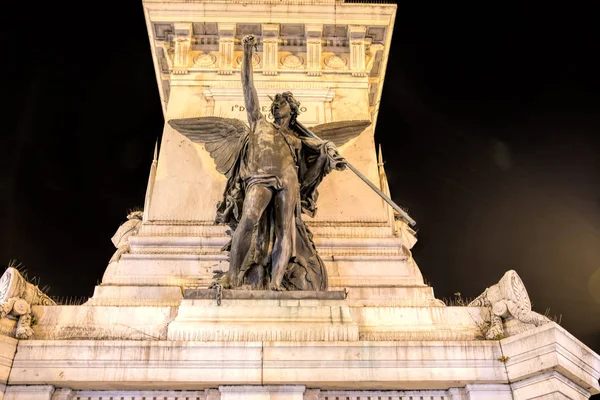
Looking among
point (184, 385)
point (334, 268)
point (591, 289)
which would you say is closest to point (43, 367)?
point (184, 385)

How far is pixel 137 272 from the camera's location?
1571cm

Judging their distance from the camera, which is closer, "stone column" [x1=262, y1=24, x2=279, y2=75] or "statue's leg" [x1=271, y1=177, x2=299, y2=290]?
"statue's leg" [x1=271, y1=177, x2=299, y2=290]

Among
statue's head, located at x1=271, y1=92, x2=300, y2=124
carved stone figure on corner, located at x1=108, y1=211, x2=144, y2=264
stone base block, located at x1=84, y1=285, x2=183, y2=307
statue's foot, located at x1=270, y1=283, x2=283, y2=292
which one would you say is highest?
carved stone figure on corner, located at x1=108, y1=211, x2=144, y2=264

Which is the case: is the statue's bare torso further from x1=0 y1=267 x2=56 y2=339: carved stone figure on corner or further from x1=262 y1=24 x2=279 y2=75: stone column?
x1=262 y1=24 x2=279 y2=75: stone column

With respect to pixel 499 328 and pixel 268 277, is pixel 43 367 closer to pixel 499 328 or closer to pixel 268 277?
pixel 268 277

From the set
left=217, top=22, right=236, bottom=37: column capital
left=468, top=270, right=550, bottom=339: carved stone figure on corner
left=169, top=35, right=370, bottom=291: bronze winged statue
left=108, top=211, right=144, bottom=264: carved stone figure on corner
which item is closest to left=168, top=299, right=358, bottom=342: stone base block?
left=169, top=35, right=370, bottom=291: bronze winged statue

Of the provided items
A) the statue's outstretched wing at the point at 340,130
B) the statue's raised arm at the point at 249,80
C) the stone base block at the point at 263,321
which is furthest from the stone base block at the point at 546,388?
the statue's outstretched wing at the point at 340,130

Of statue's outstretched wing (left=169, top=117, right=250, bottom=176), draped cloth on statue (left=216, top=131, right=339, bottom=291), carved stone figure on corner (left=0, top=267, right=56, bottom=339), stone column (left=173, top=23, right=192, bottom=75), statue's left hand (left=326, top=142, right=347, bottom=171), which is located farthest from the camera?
stone column (left=173, top=23, right=192, bottom=75)

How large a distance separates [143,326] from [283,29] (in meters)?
10.3

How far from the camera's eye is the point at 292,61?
2019 centimetres

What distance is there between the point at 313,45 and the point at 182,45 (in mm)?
3562

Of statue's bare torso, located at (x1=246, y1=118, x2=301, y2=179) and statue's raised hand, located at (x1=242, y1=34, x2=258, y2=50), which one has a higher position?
statue's raised hand, located at (x1=242, y1=34, x2=258, y2=50)

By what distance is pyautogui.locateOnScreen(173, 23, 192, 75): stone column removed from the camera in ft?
65.1

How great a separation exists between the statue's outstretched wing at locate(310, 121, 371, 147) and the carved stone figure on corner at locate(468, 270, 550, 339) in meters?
6.24
